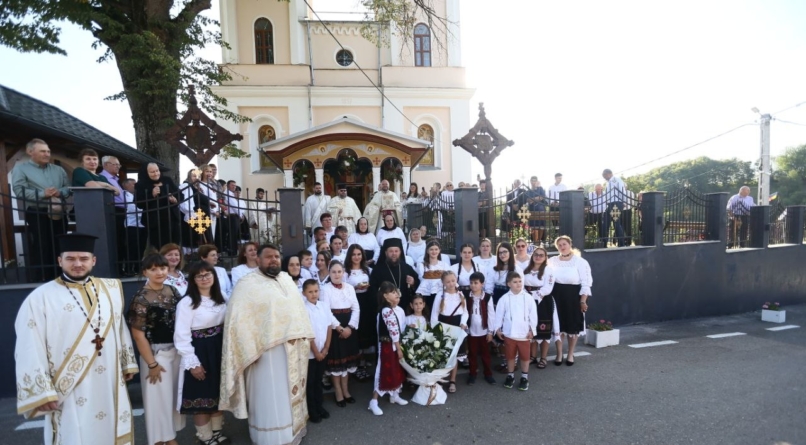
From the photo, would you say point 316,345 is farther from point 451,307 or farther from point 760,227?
point 760,227

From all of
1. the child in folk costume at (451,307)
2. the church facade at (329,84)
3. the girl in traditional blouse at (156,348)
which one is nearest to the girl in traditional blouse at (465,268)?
the child in folk costume at (451,307)

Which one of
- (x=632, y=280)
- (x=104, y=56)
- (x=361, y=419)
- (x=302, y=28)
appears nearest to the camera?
(x=361, y=419)

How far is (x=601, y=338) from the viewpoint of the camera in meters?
7.25

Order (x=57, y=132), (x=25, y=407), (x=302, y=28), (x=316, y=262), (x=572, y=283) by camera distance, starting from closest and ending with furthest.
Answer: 1. (x=25, y=407)
2. (x=316, y=262)
3. (x=572, y=283)
4. (x=57, y=132)
5. (x=302, y=28)

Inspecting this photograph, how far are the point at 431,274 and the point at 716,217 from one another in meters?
7.88

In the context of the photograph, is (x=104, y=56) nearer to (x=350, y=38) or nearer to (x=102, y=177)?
(x=102, y=177)

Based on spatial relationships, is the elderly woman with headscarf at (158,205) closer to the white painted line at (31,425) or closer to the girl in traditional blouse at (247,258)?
the girl in traditional blouse at (247,258)

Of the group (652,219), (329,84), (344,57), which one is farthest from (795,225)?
(344,57)

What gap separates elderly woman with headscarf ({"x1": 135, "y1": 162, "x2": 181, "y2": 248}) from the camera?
19.6ft

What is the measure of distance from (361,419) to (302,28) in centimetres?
1944

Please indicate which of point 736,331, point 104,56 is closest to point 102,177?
point 104,56

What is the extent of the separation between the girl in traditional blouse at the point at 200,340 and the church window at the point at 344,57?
18.7 meters

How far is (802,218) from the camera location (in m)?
11.8

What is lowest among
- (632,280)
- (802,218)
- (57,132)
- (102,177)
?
(632,280)
